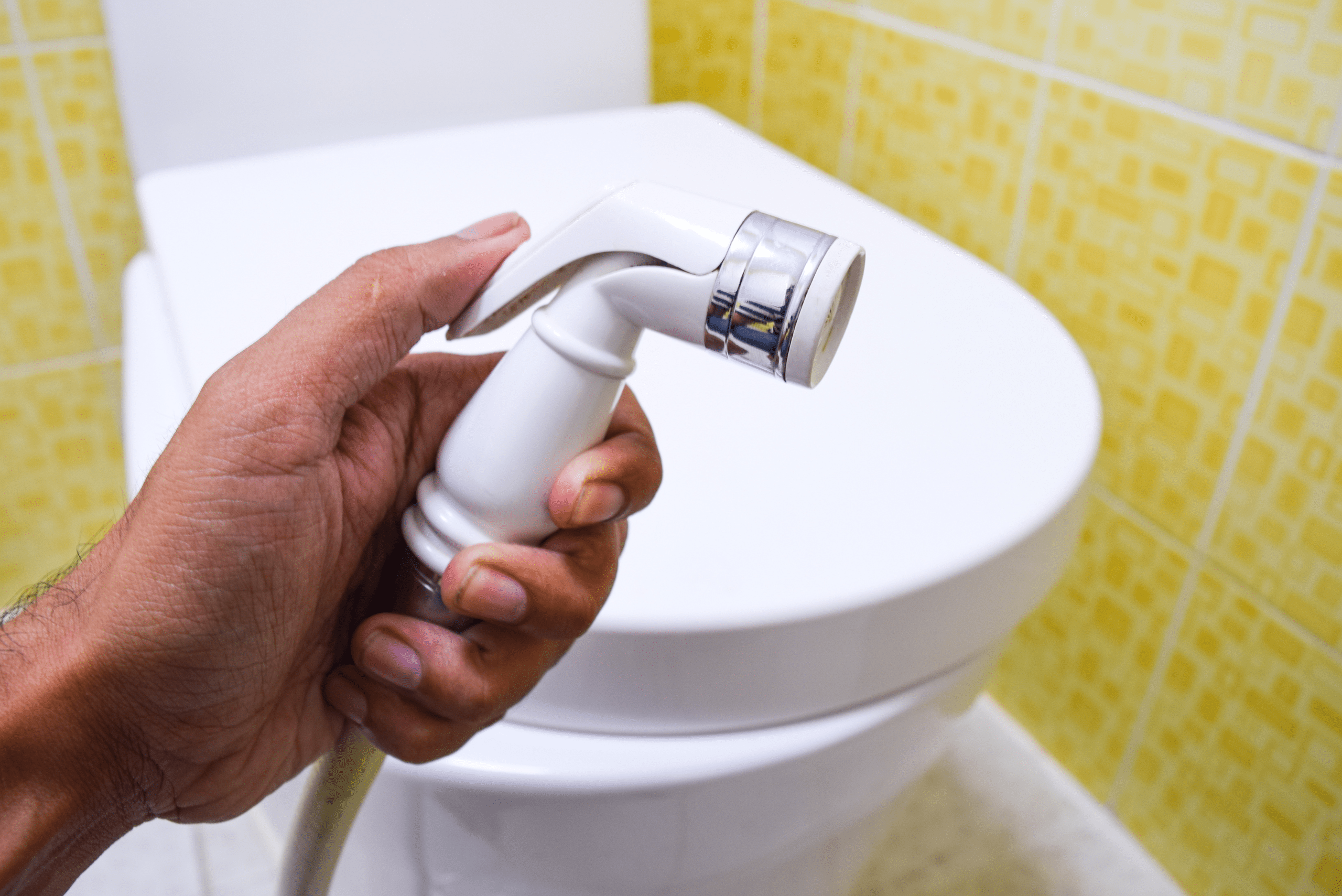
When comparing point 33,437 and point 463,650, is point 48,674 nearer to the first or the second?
point 463,650

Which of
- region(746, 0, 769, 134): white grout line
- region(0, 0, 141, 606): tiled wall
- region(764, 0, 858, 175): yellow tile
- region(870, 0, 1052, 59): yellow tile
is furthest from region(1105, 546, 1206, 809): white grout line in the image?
region(0, 0, 141, 606): tiled wall

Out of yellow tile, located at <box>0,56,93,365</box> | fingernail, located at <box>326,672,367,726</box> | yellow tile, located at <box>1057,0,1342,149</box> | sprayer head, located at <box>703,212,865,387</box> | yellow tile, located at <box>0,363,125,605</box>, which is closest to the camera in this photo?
sprayer head, located at <box>703,212,865,387</box>

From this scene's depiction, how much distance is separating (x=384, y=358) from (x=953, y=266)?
335 mm

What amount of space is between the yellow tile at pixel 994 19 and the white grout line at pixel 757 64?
0.20 meters

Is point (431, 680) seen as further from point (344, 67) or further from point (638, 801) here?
point (344, 67)

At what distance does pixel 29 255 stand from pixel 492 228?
0.68 meters

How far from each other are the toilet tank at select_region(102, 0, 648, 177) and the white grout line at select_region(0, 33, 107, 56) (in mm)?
104

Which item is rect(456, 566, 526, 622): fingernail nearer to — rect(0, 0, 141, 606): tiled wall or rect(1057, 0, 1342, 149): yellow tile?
rect(1057, 0, 1342, 149): yellow tile

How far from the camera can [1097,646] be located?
740mm

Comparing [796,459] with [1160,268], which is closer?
[796,459]

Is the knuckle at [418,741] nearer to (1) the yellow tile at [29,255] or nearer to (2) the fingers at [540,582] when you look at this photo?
(2) the fingers at [540,582]

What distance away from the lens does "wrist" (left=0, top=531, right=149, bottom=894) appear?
0.27 metres

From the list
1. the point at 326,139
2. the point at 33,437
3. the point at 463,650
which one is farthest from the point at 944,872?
the point at 33,437

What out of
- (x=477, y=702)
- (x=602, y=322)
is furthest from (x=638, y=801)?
(x=602, y=322)
